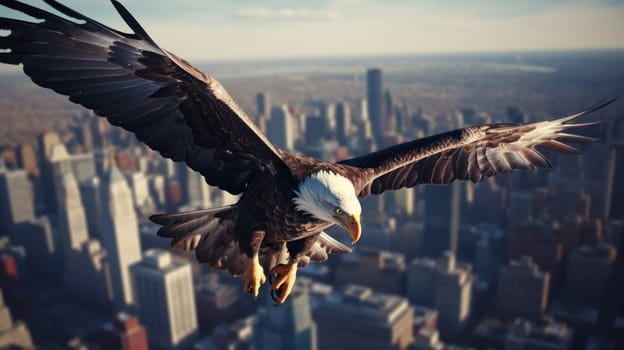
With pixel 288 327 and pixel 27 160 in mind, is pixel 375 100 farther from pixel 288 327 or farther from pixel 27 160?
pixel 27 160

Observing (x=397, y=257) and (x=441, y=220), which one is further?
(x=441, y=220)

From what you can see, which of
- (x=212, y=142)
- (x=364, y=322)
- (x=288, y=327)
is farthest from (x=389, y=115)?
(x=212, y=142)

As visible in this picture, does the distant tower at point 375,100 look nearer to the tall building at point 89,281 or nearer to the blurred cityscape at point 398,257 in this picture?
the blurred cityscape at point 398,257

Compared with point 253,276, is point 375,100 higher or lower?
lower

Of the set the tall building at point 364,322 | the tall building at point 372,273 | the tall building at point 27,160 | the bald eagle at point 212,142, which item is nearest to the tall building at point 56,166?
the tall building at point 27,160

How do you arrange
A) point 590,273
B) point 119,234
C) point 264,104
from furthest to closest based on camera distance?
point 264,104, point 119,234, point 590,273

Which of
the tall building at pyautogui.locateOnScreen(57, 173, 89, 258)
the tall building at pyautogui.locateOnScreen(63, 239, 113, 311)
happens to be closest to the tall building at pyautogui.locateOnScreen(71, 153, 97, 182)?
the tall building at pyautogui.locateOnScreen(57, 173, 89, 258)

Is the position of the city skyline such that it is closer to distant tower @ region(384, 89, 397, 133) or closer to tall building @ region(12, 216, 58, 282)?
tall building @ region(12, 216, 58, 282)
